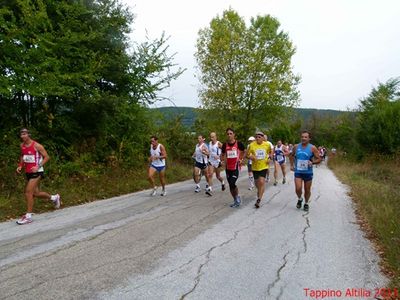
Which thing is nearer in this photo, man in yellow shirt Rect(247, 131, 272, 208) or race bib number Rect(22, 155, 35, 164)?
race bib number Rect(22, 155, 35, 164)

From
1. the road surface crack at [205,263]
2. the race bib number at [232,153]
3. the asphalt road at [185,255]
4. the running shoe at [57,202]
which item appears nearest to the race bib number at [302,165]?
the asphalt road at [185,255]

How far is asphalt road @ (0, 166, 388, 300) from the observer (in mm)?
4469

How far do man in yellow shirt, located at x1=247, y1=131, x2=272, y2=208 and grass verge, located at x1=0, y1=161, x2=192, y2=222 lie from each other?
474cm

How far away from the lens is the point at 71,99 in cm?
1377

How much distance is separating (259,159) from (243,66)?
26.0 meters

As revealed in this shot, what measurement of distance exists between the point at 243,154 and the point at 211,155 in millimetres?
2968

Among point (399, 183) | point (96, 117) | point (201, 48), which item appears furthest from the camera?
point (201, 48)

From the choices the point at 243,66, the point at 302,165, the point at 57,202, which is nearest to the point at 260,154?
the point at 302,165

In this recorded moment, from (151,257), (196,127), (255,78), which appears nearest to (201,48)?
(255,78)

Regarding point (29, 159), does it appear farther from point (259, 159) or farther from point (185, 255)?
point (259, 159)

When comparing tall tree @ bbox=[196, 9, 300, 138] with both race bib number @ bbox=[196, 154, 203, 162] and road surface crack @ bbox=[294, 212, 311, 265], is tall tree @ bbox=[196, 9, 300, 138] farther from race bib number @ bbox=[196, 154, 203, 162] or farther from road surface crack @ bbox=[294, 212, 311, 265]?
road surface crack @ bbox=[294, 212, 311, 265]

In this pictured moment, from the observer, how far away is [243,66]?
34938 mm

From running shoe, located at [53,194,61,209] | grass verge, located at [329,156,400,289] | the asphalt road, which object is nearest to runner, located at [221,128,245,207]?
the asphalt road

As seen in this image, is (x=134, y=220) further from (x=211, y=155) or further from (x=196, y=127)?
(x=196, y=127)
